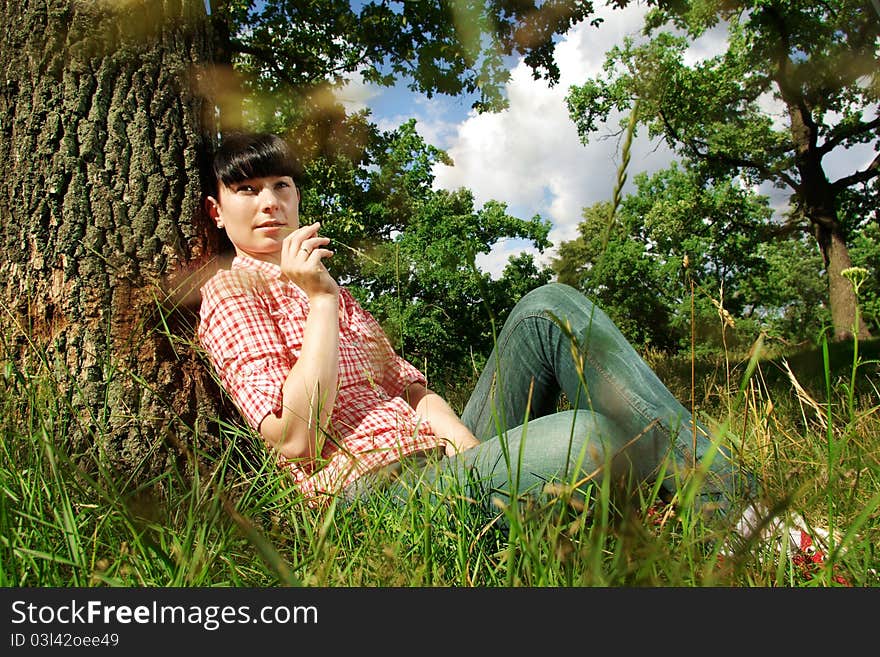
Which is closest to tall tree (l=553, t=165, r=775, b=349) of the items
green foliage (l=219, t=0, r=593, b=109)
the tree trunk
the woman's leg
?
green foliage (l=219, t=0, r=593, b=109)

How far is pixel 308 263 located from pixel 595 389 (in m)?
0.92

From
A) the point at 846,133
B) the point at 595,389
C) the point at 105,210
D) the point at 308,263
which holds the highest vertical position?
the point at 846,133

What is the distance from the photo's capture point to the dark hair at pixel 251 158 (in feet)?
6.61

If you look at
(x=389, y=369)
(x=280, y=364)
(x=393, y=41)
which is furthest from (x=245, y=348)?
(x=393, y=41)

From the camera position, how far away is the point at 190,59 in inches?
84.0

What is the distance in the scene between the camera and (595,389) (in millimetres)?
1803

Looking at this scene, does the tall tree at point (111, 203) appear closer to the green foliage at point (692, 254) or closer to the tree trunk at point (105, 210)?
the tree trunk at point (105, 210)

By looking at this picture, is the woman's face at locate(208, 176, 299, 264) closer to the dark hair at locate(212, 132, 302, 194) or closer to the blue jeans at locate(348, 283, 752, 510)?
the dark hair at locate(212, 132, 302, 194)

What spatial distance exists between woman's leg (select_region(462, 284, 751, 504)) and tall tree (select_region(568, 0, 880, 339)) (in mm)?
12337

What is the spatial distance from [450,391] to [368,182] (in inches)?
239

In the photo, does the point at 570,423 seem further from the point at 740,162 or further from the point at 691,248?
the point at 740,162

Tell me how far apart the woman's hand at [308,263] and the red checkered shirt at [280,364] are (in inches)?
8.0

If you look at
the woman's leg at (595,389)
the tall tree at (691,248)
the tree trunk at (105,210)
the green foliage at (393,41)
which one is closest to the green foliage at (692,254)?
the tall tree at (691,248)

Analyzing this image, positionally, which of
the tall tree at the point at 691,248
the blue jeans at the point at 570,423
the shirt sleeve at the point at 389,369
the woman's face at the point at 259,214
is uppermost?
the tall tree at the point at 691,248
